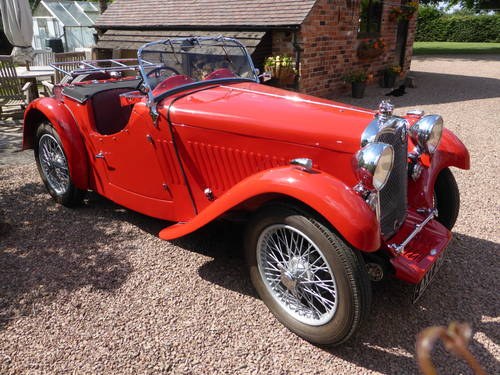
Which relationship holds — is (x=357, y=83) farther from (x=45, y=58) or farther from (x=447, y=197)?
(x=45, y=58)

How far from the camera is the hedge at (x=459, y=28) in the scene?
2879cm

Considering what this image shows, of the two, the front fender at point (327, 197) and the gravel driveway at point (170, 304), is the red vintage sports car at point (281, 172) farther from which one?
the gravel driveway at point (170, 304)

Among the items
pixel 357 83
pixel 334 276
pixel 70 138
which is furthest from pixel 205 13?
pixel 334 276

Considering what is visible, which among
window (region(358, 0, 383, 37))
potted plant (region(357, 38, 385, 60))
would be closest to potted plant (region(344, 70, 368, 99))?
potted plant (region(357, 38, 385, 60))

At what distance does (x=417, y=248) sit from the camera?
262 centimetres

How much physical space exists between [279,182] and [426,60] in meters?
19.4

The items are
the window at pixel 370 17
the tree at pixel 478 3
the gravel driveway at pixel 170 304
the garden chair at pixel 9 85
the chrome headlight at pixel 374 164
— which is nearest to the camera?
the chrome headlight at pixel 374 164

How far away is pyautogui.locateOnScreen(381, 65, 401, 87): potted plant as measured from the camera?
11.3m

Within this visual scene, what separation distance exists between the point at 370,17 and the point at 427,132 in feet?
30.1

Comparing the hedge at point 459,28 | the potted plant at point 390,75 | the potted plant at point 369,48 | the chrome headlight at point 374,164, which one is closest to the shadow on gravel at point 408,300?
the chrome headlight at point 374,164

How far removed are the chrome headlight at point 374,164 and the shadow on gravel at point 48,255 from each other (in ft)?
6.29

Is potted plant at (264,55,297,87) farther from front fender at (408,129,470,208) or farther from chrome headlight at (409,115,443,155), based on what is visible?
chrome headlight at (409,115,443,155)

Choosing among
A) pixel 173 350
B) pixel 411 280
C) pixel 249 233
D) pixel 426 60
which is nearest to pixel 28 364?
pixel 173 350

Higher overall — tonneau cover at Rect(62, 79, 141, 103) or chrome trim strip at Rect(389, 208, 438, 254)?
tonneau cover at Rect(62, 79, 141, 103)
